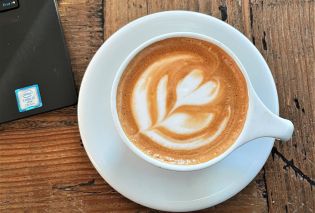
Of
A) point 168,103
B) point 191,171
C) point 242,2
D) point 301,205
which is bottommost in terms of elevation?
point 301,205

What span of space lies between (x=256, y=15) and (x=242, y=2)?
0.04 m

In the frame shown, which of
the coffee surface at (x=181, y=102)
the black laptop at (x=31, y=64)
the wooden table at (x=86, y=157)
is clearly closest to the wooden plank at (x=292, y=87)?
the wooden table at (x=86, y=157)

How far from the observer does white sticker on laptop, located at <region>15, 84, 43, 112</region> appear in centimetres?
88

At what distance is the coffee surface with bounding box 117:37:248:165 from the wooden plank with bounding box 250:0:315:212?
0.14 metres

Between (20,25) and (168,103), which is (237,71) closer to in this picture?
(168,103)

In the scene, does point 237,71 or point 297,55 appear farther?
point 297,55

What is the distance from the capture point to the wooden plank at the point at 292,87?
891 millimetres

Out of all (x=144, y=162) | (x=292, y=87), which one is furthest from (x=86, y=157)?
(x=292, y=87)

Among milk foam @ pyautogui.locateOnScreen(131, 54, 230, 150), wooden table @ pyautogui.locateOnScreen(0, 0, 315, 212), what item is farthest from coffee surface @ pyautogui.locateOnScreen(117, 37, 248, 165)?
wooden table @ pyautogui.locateOnScreen(0, 0, 315, 212)

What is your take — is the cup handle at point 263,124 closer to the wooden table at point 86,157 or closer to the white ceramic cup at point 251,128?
the white ceramic cup at point 251,128

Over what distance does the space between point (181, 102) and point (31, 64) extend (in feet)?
1.01

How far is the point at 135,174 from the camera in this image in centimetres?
83

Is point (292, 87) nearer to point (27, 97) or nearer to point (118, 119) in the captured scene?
point (118, 119)

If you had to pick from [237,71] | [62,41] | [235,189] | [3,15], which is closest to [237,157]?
[235,189]
